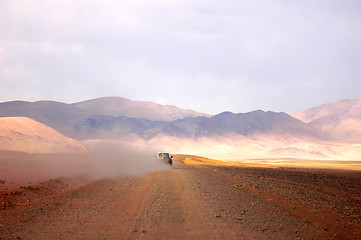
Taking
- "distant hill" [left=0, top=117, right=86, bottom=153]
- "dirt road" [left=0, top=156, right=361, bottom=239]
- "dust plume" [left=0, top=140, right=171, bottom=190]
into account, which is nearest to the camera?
"dirt road" [left=0, top=156, right=361, bottom=239]

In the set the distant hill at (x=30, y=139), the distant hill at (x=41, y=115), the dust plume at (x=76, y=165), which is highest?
the distant hill at (x=41, y=115)

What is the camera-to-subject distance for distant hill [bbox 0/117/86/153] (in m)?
48.3

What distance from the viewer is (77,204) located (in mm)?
14016

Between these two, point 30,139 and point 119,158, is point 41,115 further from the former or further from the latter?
point 119,158

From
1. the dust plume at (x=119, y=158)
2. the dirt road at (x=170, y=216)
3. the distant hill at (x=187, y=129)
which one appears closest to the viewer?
the dirt road at (x=170, y=216)

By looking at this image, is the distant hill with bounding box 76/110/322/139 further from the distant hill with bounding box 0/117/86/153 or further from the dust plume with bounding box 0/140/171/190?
the dust plume with bounding box 0/140/171/190

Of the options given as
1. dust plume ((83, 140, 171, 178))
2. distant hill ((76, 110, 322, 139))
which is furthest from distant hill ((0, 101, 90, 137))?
dust plume ((83, 140, 171, 178))

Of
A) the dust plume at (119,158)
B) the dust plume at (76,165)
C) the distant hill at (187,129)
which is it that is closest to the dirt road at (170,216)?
the dust plume at (76,165)

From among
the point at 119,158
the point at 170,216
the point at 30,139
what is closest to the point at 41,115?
the point at 30,139

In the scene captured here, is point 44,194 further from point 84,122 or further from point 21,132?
point 84,122

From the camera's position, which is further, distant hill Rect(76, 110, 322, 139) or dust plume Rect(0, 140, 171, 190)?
distant hill Rect(76, 110, 322, 139)

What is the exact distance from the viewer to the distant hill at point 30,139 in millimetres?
48344

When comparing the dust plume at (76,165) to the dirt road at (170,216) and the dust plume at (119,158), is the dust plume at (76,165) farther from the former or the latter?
the dirt road at (170,216)

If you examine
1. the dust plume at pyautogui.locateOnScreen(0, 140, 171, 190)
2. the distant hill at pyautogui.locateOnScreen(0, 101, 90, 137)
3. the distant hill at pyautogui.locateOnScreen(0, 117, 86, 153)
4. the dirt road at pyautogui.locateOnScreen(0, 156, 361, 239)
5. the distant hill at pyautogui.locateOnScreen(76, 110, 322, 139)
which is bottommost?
the dirt road at pyautogui.locateOnScreen(0, 156, 361, 239)
